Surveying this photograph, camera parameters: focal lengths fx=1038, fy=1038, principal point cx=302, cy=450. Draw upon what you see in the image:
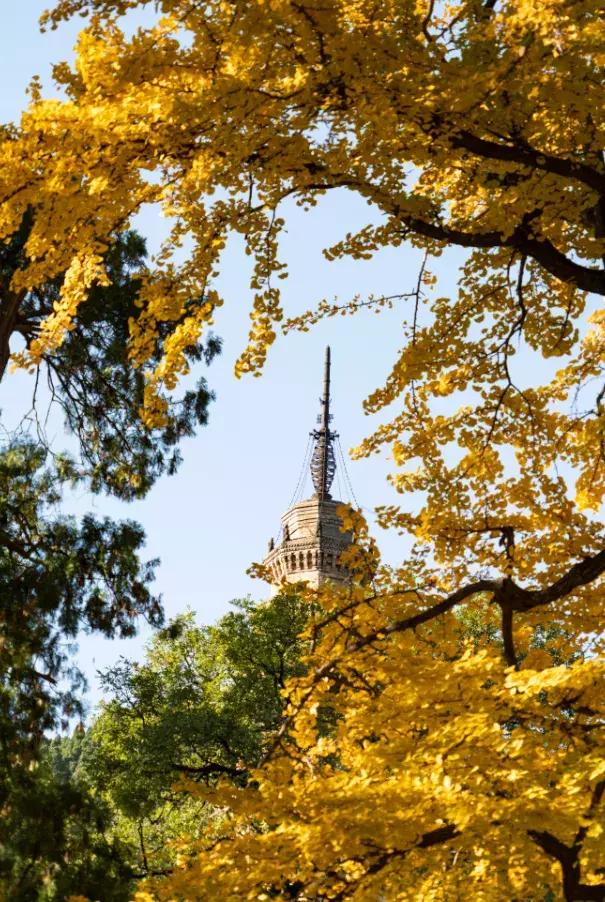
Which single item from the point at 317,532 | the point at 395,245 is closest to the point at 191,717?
the point at 395,245

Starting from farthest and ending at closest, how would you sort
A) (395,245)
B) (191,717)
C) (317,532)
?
(317,532), (191,717), (395,245)

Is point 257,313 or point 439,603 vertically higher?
point 257,313

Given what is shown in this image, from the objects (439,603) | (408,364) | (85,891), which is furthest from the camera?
(85,891)

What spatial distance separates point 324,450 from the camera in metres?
51.2

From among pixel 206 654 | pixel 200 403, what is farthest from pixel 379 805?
pixel 206 654

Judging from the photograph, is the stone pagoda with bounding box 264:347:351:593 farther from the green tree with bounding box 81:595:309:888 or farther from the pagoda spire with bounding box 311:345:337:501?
the green tree with bounding box 81:595:309:888

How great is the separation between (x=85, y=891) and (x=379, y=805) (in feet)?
16.6

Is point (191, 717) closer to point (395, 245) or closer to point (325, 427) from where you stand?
point (395, 245)

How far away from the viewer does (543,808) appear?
5.30m

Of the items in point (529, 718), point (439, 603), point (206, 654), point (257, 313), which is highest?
point (206, 654)

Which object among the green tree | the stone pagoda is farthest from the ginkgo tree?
the stone pagoda

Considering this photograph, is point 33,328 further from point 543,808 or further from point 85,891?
point 543,808

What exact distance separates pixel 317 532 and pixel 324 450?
5215 mm

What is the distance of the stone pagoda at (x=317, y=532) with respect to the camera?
156 ft
